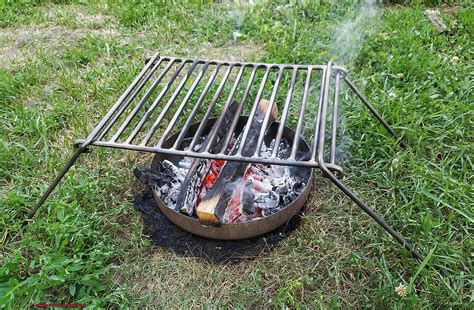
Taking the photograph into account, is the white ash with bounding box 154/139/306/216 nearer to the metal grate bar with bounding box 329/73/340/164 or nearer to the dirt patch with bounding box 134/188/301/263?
the dirt patch with bounding box 134/188/301/263

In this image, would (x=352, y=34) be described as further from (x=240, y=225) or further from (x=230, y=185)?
(x=240, y=225)

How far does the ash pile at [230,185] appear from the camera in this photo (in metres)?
1.94

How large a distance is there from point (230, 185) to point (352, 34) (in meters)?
2.06

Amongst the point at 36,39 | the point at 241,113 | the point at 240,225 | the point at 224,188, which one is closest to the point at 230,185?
the point at 224,188

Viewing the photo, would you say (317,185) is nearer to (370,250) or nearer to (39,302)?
(370,250)

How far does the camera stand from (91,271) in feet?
6.08

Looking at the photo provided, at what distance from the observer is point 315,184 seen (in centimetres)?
228

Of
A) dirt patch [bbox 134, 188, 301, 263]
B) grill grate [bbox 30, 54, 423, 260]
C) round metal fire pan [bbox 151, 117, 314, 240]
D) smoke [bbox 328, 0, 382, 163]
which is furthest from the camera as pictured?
smoke [bbox 328, 0, 382, 163]

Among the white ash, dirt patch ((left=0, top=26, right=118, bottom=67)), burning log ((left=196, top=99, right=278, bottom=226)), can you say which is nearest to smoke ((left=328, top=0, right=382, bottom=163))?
the white ash

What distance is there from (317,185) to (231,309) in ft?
2.82

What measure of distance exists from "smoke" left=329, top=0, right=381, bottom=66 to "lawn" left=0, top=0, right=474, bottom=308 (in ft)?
0.05

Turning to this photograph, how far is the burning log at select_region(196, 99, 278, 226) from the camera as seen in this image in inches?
68.9

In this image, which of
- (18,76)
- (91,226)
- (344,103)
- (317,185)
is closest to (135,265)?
(91,226)

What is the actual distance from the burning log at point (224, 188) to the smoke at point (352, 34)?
1.24 m
